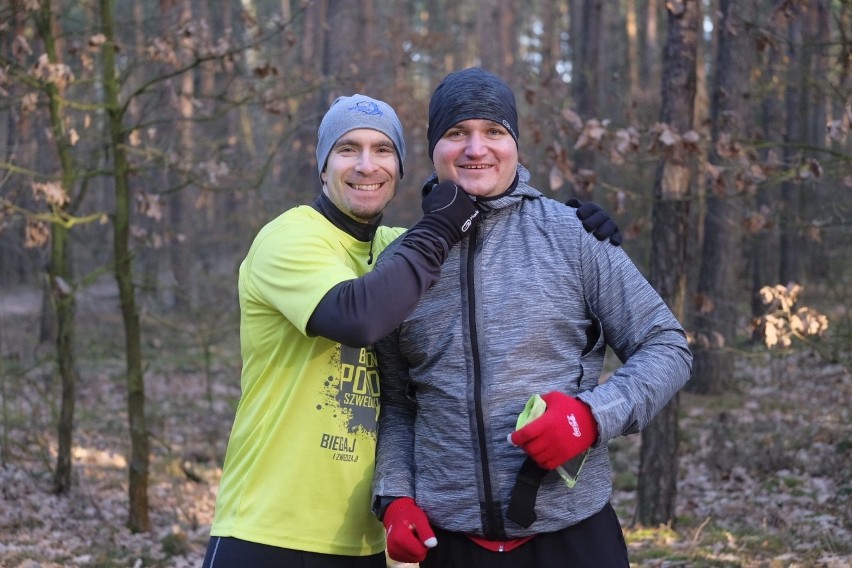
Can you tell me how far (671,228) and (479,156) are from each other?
4127mm

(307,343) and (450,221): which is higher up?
(450,221)

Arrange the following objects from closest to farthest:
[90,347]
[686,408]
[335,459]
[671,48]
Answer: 1. [335,459]
2. [671,48]
3. [686,408]
4. [90,347]

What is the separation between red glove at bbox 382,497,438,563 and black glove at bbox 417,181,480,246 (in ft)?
2.67

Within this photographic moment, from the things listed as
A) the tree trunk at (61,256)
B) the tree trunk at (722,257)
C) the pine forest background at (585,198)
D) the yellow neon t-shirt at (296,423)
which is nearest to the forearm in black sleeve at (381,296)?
the yellow neon t-shirt at (296,423)

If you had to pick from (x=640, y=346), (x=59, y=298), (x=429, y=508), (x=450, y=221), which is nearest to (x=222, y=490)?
(x=429, y=508)

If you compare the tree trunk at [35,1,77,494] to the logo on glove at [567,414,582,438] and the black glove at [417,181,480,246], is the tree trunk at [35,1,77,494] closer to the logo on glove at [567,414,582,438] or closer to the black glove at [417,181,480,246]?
the black glove at [417,181,480,246]

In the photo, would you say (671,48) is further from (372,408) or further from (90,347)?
(90,347)

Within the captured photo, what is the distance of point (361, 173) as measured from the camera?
3199mm

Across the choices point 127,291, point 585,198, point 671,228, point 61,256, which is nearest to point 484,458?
point 671,228

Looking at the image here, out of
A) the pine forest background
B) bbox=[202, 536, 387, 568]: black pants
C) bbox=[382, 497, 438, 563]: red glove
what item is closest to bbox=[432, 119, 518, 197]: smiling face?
bbox=[382, 497, 438, 563]: red glove

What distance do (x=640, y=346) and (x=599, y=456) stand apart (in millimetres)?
371

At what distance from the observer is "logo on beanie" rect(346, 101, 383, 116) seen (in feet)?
10.7

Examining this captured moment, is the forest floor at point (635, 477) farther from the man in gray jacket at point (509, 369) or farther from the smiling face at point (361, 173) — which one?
the smiling face at point (361, 173)

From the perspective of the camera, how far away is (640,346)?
9.40 feet
